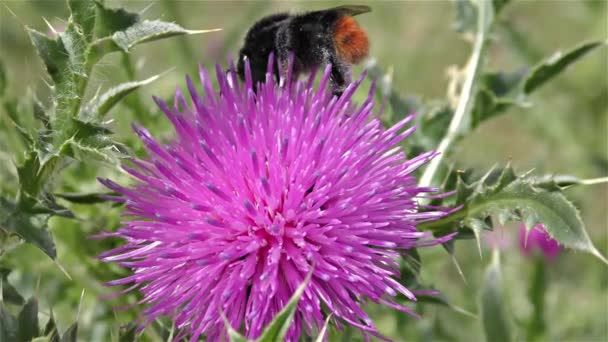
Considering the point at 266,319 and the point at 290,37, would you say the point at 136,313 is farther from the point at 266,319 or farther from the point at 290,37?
the point at 290,37

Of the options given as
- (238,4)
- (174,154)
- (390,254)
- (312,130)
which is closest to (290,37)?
(312,130)

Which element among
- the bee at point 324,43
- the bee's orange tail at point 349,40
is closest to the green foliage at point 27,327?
the bee at point 324,43

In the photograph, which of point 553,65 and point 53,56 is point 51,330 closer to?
point 53,56

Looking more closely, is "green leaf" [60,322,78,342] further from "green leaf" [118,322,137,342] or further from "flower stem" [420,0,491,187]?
"flower stem" [420,0,491,187]

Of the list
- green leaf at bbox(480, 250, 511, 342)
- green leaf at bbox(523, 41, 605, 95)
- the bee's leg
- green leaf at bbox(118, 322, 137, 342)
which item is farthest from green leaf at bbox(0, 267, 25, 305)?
green leaf at bbox(523, 41, 605, 95)

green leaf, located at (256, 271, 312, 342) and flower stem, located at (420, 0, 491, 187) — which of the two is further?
flower stem, located at (420, 0, 491, 187)

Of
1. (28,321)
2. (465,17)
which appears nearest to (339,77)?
(465,17)
